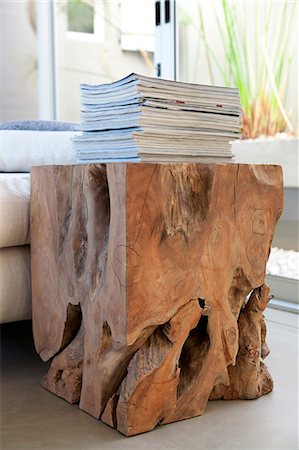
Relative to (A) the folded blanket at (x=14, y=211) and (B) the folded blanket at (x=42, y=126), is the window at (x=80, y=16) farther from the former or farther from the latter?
(A) the folded blanket at (x=14, y=211)

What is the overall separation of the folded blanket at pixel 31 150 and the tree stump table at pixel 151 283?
206 mm

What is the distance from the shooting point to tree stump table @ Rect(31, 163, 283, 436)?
1144 mm

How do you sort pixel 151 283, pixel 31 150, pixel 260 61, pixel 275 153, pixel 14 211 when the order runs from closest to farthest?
pixel 151 283 → pixel 14 211 → pixel 31 150 → pixel 275 153 → pixel 260 61

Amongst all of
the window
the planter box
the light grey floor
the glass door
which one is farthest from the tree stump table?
the window

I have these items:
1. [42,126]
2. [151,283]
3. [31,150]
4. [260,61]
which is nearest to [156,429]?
[151,283]

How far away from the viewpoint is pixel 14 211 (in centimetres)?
144

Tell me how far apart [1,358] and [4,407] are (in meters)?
0.34

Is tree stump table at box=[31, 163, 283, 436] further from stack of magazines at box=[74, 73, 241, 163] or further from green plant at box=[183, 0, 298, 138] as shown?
green plant at box=[183, 0, 298, 138]

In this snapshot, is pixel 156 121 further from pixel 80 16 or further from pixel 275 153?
pixel 80 16

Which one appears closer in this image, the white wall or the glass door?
the glass door

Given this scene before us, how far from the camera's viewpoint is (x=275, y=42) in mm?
2705

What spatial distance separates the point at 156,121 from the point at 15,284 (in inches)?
21.3

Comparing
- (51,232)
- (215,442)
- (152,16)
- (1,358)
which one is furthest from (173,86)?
(152,16)

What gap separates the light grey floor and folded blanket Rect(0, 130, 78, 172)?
21.9 inches
